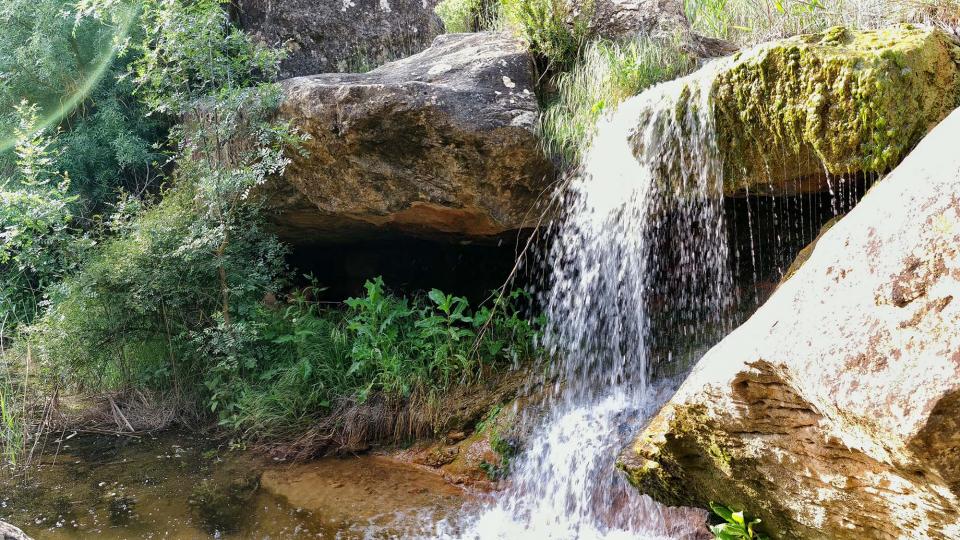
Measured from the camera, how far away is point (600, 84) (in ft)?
14.8

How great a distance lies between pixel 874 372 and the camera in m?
2.02

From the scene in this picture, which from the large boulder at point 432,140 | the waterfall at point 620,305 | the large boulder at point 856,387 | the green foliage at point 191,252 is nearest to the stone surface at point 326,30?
the green foliage at point 191,252

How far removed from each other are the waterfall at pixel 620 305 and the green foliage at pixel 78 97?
17.0ft

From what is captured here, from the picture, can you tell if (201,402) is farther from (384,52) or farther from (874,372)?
(874,372)

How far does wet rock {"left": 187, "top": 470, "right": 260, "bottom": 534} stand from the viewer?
405cm

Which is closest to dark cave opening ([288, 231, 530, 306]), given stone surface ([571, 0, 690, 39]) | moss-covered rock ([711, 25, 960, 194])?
stone surface ([571, 0, 690, 39])

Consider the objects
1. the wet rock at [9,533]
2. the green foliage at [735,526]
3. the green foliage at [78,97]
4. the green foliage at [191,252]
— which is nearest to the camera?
the wet rock at [9,533]

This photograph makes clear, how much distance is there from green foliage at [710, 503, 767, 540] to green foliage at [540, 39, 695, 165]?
2.22 meters

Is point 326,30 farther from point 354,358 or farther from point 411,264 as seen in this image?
point 354,358

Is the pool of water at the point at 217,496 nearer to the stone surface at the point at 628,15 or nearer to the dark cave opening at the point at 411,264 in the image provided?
the dark cave opening at the point at 411,264

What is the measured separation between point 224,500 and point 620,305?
2.53m

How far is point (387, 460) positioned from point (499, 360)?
1005 mm

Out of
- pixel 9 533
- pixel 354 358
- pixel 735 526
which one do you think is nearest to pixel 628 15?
pixel 354 358

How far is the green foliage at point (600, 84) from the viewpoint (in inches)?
172
